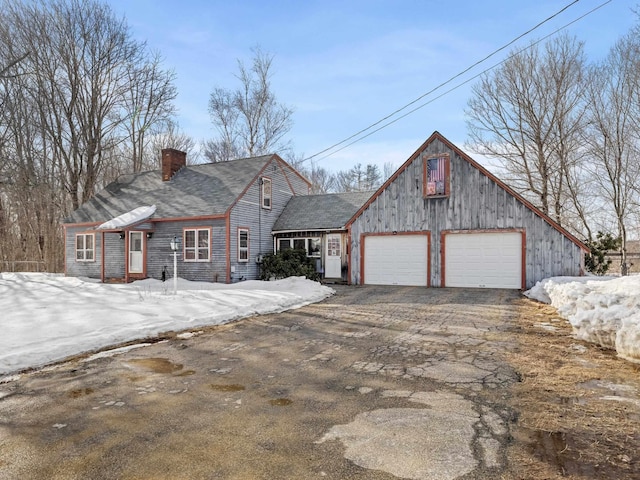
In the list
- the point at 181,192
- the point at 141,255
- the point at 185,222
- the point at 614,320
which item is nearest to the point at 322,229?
the point at 185,222

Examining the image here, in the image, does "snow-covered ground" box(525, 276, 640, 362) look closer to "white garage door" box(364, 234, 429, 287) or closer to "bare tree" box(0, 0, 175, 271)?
"white garage door" box(364, 234, 429, 287)

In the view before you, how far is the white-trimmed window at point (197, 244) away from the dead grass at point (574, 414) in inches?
541

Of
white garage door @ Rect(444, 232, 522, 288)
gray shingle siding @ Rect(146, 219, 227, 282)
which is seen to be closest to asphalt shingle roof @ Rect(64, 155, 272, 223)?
gray shingle siding @ Rect(146, 219, 227, 282)

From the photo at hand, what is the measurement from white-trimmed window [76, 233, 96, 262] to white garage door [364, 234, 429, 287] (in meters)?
13.5

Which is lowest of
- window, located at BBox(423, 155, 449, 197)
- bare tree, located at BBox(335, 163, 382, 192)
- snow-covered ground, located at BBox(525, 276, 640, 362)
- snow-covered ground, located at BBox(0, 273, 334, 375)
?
snow-covered ground, located at BBox(0, 273, 334, 375)

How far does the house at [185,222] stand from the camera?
17344mm

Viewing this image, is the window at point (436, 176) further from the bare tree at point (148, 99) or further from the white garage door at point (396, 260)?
the bare tree at point (148, 99)

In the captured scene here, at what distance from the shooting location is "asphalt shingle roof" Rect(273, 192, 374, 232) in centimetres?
→ 1861

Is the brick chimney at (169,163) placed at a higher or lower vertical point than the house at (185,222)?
higher

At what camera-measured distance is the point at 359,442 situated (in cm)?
312

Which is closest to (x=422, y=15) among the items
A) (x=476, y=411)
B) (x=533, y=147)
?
(x=476, y=411)

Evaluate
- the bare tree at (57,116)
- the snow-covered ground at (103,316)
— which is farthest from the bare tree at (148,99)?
the snow-covered ground at (103,316)

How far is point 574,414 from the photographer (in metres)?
3.59

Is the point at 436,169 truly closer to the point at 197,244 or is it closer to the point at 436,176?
the point at 436,176
